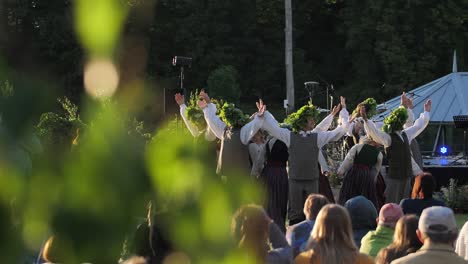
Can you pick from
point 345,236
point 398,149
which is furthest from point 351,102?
point 345,236

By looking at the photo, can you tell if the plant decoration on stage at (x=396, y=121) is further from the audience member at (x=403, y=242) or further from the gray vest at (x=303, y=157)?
the audience member at (x=403, y=242)

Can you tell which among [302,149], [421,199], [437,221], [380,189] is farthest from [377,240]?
[380,189]

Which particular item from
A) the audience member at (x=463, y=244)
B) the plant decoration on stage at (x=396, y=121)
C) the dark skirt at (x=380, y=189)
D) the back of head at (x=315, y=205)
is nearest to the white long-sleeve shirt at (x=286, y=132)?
the plant decoration on stage at (x=396, y=121)

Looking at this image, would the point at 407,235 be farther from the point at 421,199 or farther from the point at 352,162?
the point at 352,162

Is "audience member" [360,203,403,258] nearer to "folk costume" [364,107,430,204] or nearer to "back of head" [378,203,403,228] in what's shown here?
"back of head" [378,203,403,228]

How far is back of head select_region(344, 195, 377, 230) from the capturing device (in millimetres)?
5543

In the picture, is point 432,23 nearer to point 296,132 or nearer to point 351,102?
point 351,102

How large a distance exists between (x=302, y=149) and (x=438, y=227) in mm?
5815

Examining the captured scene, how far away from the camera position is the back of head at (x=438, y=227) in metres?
3.80

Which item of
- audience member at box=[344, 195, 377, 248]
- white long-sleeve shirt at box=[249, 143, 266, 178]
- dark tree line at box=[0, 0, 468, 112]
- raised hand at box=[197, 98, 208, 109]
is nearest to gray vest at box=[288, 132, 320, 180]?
white long-sleeve shirt at box=[249, 143, 266, 178]

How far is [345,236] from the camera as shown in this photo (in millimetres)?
4164

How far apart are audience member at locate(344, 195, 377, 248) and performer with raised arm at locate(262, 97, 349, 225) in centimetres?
384

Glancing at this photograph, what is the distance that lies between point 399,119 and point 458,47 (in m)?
25.5

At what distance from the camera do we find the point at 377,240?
504 centimetres
